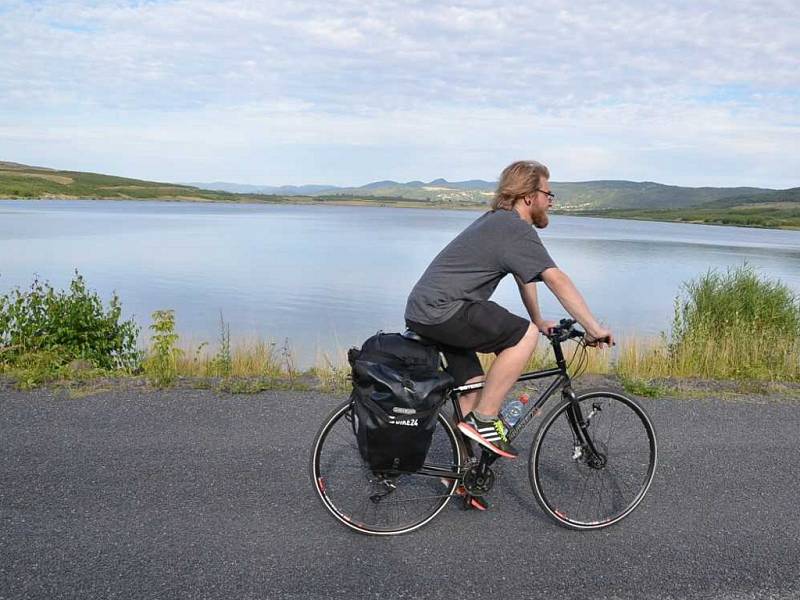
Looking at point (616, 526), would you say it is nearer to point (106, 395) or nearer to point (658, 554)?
point (658, 554)

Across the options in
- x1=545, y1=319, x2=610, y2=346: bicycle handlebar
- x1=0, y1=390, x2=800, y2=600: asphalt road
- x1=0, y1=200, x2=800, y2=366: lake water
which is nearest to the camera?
x1=0, y1=390, x2=800, y2=600: asphalt road

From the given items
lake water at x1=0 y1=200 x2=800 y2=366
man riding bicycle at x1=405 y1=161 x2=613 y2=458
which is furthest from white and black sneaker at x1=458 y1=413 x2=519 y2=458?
lake water at x1=0 y1=200 x2=800 y2=366

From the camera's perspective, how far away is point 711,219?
4678 inches

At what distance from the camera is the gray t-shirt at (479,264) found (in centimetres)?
398

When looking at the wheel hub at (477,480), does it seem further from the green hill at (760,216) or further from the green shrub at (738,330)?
the green hill at (760,216)

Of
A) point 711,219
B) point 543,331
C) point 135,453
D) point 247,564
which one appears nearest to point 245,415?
point 135,453

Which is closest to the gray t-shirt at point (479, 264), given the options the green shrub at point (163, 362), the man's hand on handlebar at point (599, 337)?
the man's hand on handlebar at point (599, 337)

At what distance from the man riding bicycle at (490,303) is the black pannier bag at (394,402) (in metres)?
0.24

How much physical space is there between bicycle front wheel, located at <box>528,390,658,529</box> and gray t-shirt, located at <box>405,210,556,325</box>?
2.78 ft

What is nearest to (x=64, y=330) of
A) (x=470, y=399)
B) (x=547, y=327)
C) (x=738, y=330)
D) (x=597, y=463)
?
(x=470, y=399)

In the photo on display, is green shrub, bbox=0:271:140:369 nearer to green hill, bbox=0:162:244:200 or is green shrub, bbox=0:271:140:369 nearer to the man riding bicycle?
the man riding bicycle

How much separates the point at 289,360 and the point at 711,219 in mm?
121520

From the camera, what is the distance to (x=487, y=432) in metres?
4.21

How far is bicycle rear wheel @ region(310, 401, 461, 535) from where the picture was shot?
411cm
